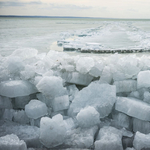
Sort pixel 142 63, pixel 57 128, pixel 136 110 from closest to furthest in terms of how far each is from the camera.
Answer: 1. pixel 57 128
2. pixel 136 110
3. pixel 142 63

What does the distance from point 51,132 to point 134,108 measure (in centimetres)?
61

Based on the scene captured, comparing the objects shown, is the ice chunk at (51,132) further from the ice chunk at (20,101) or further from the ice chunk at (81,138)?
the ice chunk at (20,101)

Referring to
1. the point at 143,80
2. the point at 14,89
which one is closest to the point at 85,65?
the point at 143,80

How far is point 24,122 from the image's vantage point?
4.63 ft

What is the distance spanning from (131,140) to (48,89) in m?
0.68

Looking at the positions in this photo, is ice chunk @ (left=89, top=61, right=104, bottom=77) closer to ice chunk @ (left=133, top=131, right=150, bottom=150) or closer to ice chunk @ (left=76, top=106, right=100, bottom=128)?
ice chunk @ (left=76, top=106, right=100, bottom=128)

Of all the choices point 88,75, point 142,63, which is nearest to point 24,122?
point 88,75

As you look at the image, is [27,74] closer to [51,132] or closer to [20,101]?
[20,101]

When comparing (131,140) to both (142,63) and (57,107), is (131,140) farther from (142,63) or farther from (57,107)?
(142,63)

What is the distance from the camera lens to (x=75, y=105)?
1.43 m

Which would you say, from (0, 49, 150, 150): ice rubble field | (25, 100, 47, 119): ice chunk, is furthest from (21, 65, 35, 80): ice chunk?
(25, 100, 47, 119): ice chunk

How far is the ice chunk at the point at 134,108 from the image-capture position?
129 cm

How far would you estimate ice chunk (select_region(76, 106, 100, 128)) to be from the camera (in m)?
1.25

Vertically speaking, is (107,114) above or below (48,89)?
below
